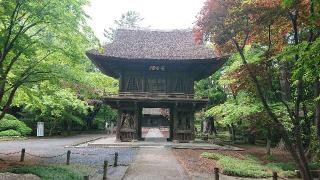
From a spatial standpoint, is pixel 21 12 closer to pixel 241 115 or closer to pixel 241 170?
pixel 241 170

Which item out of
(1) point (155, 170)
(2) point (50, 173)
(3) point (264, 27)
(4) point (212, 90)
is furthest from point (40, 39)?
(4) point (212, 90)

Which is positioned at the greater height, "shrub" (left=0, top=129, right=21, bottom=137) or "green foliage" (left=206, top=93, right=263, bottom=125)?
"green foliage" (left=206, top=93, right=263, bottom=125)

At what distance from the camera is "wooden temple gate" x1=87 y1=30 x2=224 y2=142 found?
3166 centimetres

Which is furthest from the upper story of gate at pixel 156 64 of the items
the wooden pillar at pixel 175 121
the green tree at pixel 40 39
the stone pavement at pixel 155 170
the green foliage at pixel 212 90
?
the green tree at pixel 40 39

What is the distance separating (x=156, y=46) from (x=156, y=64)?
2274 millimetres

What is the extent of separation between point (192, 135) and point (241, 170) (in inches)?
649

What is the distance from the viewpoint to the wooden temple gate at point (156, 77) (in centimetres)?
3166

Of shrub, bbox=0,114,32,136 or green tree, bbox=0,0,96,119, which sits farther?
shrub, bbox=0,114,32,136

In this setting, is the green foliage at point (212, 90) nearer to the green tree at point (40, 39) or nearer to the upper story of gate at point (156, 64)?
the upper story of gate at point (156, 64)

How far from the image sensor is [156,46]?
3406 cm

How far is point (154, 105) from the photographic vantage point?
3484cm

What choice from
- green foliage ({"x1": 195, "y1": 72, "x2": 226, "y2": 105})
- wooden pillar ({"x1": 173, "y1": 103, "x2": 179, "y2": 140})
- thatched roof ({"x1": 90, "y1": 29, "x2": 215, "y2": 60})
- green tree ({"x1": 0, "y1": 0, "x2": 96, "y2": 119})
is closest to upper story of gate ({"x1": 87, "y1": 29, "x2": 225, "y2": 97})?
thatched roof ({"x1": 90, "y1": 29, "x2": 215, "y2": 60})

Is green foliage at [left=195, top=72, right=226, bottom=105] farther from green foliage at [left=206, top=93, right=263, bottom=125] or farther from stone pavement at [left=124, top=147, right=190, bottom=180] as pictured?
stone pavement at [left=124, top=147, right=190, bottom=180]

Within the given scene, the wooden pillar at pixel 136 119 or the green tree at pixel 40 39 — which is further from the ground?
the green tree at pixel 40 39
